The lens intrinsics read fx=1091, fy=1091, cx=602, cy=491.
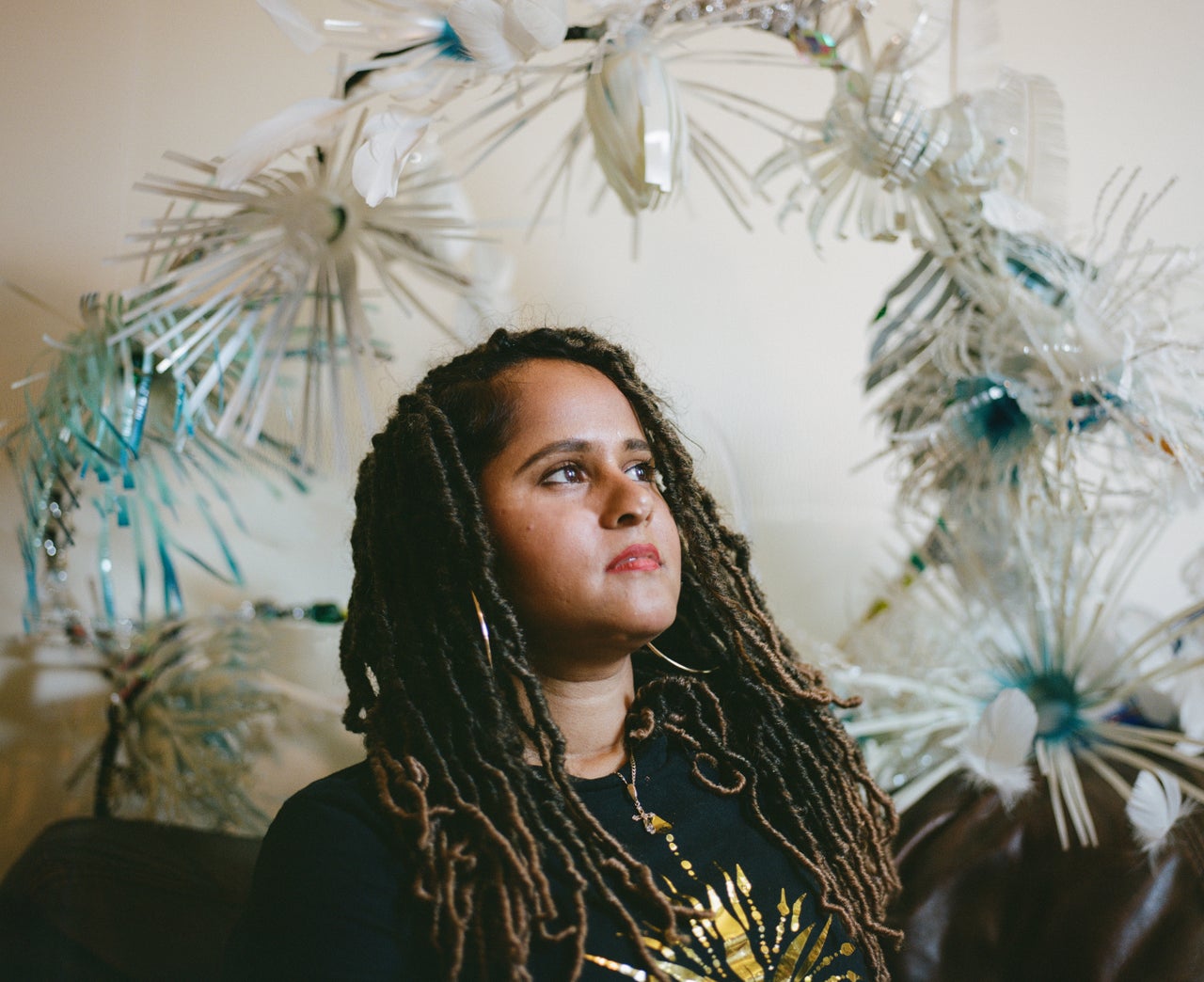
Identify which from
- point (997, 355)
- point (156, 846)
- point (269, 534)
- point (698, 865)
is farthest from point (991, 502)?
point (156, 846)

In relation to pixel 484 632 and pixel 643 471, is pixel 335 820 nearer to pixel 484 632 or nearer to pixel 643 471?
pixel 484 632

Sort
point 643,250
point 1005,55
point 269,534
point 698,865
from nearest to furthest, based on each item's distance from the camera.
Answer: point 698,865 → point 269,534 → point 643,250 → point 1005,55

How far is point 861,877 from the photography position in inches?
36.3

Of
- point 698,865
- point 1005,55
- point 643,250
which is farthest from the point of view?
point 1005,55

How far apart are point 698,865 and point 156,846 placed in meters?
0.51

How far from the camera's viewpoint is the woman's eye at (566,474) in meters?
0.84

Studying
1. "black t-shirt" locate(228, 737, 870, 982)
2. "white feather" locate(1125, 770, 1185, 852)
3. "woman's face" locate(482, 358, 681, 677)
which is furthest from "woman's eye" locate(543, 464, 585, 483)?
"white feather" locate(1125, 770, 1185, 852)

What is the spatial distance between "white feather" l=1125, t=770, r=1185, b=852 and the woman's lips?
53 cm

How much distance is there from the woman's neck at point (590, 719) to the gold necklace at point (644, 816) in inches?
0.8

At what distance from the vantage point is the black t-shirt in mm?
708

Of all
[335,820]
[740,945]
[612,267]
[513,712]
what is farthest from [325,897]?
[612,267]

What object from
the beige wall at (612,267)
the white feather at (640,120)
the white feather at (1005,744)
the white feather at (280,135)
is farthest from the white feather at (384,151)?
the white feather at (1005,744)

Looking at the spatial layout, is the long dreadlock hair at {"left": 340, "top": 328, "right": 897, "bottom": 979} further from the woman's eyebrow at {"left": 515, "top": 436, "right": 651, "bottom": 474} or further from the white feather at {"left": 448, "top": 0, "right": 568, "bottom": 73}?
the white feather at {"left": 448, "top": 0, "right": 568, "bottom": 73}

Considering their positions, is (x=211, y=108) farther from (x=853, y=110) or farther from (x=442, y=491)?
(x=853, y=110)
